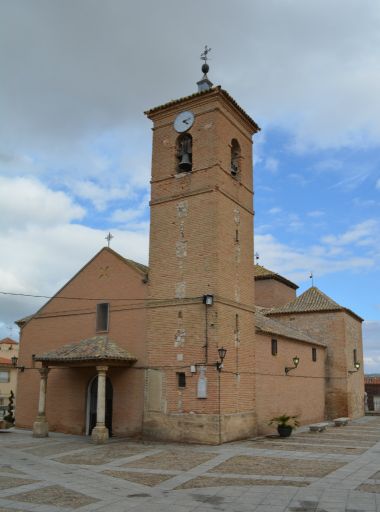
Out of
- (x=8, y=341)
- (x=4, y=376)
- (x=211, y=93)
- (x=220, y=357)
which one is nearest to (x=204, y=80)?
(x=211, y=93)

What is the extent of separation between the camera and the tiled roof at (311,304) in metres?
30.2

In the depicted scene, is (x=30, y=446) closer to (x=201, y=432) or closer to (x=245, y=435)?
(x=201, y=432)

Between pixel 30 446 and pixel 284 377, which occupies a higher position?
pixel 284 377

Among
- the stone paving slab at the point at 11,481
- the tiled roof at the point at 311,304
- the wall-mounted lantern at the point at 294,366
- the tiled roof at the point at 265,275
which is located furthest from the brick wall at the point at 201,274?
the tiled roof at the point at 265,275

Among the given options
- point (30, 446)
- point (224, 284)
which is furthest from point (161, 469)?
point (224, 284)

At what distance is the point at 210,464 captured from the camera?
13383 mm

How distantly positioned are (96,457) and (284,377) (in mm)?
10914

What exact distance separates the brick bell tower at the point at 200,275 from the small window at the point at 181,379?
35 millimetres

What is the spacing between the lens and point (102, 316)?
20.9 m

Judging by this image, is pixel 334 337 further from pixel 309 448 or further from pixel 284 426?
pixel 309 448

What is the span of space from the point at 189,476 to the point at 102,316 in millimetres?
10086

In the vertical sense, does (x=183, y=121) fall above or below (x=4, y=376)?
above

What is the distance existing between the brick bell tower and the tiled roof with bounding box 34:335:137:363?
3.86 feet

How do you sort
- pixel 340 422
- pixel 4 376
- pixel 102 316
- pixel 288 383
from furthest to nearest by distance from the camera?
1. pixel 4 376
2. pixel 340 422
3. pixel 288 383
4. pixel 102 316
